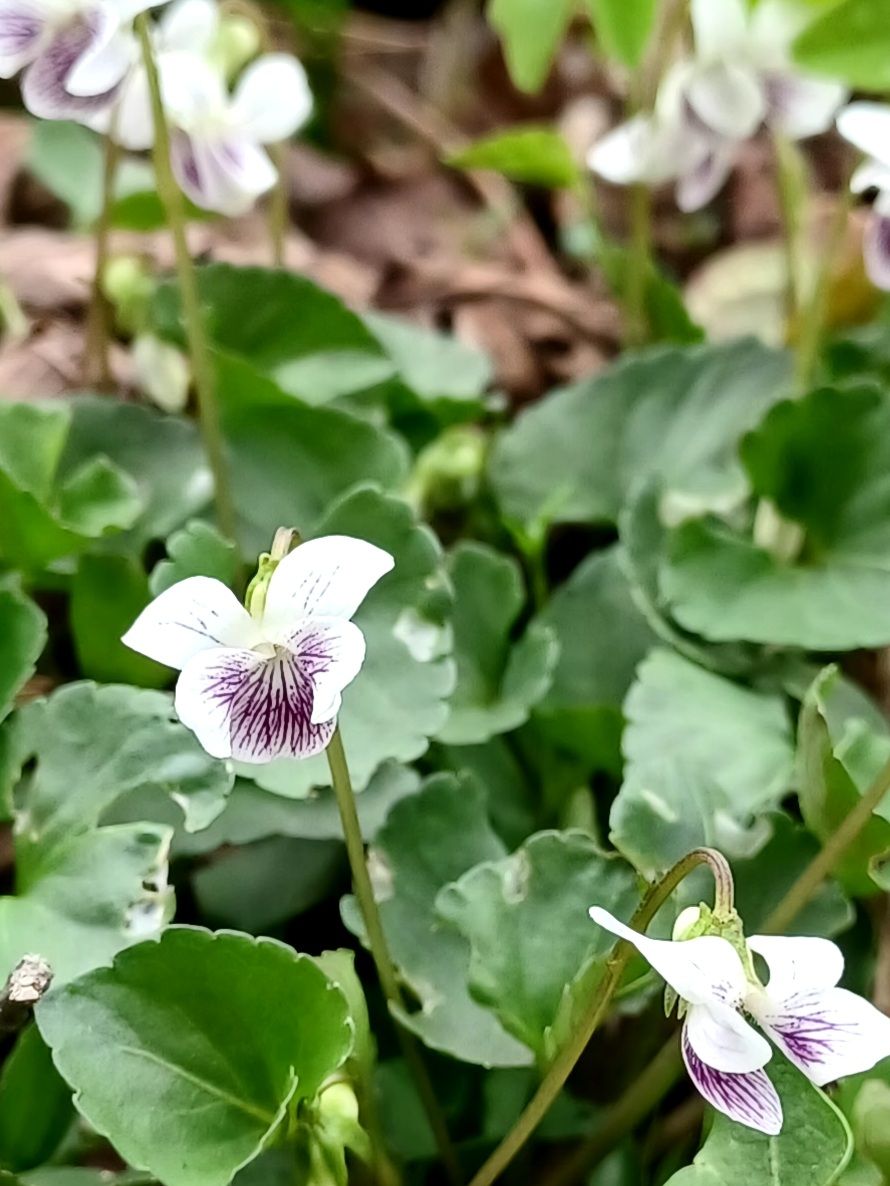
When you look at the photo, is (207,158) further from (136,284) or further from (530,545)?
(530,545)

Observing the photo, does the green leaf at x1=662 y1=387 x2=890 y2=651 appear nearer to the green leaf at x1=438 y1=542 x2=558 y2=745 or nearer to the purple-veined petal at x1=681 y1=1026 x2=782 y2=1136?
the green leaf at x1=438 y1=542 x2=558 y2=745

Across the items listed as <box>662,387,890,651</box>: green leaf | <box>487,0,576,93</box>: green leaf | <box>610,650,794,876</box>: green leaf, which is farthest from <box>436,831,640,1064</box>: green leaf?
<box>487,0,576,93</box>: green leaf

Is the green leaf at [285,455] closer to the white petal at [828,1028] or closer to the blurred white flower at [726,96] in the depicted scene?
the blurred white flower at [726,96]

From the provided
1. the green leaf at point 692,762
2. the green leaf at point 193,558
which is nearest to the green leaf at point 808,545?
the green leaf at point 692,762

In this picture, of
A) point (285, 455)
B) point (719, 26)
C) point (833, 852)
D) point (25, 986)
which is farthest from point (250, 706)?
point (719, 26)

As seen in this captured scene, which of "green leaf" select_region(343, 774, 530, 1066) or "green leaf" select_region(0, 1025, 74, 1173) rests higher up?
"green leaf" select_region(343, 774, 530, 1066)

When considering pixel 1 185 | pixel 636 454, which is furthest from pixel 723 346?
pixel 1 185
